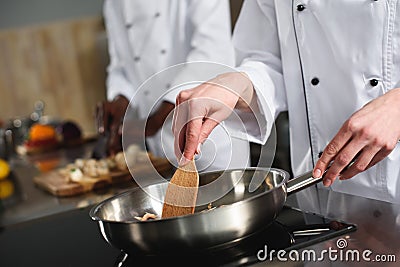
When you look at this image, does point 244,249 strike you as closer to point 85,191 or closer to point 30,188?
point 85,191

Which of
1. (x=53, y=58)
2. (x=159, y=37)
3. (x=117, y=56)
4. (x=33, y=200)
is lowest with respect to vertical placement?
(x=53, y=58)

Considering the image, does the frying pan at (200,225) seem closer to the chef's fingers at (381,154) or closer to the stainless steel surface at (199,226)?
the stainless steel surface at (199,226)

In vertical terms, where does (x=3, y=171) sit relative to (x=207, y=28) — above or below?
below

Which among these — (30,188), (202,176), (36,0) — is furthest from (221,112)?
(36,0)

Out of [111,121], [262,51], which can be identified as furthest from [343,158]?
[111,121]

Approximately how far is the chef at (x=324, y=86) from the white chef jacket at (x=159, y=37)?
47 centimetres

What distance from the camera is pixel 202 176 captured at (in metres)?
1.01

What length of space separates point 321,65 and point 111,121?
84 cm

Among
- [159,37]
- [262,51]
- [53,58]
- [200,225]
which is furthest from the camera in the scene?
[53,58]

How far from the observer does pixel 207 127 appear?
99 centimetres

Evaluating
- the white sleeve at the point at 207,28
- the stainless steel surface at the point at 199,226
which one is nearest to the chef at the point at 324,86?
the stainless steel surface at the point at 199,226

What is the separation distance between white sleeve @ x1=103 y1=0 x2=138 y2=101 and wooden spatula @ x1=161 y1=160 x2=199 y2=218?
1364mm

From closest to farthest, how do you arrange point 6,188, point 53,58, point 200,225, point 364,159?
point 200,225 → point 364,159 → point 6,188 → point 53,58

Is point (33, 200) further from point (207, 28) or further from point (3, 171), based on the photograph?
point (207, 28)
